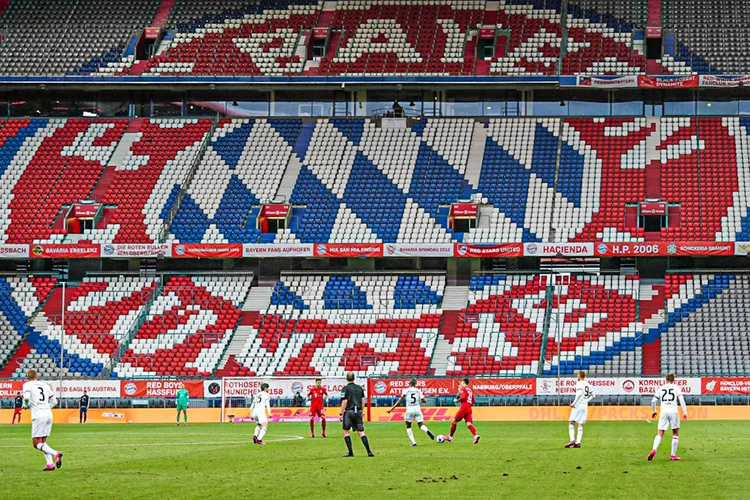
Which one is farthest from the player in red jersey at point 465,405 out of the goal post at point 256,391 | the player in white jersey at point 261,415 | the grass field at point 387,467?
the goal post at point 256,391

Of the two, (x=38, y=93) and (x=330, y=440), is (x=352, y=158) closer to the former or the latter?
(x=38, y=93)

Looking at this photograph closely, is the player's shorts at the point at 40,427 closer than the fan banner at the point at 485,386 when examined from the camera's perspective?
Yes

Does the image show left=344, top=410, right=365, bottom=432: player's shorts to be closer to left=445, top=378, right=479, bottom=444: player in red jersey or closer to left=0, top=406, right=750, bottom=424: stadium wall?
left=445, top=378, right=479, bottom=444: player in red jersey

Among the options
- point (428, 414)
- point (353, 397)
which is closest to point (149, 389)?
point (428, 414)

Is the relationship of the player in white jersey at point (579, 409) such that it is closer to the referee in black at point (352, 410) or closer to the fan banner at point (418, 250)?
the referee in black at point (352, 410)

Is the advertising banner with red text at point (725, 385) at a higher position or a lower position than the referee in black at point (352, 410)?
higher

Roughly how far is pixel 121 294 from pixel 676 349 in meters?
29.6

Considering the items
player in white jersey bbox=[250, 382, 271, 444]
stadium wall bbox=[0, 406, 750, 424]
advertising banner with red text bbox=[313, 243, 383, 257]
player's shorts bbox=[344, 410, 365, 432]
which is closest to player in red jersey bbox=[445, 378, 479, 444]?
player's shorts bbox=[344, 410, 365, 432]

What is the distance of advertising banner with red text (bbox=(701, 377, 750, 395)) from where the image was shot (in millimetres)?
52844

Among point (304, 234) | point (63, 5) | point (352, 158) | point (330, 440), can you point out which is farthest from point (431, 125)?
point (330, 440)

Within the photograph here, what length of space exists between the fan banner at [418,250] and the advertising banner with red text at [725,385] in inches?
655

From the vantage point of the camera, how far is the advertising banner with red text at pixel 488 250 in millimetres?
64750

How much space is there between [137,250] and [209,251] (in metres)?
4.12

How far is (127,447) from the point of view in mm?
35906
